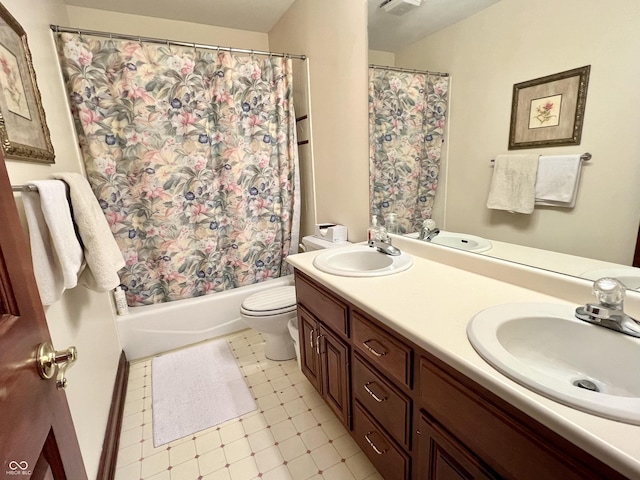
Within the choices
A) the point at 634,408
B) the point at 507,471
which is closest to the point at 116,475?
the point at 507,471

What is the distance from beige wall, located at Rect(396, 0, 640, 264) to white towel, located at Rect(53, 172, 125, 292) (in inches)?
57.7

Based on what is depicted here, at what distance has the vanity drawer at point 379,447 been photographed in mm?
1025

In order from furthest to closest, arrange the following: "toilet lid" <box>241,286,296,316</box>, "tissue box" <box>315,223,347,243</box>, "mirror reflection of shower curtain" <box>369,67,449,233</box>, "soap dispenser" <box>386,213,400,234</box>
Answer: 1. "tissue box" <box>315,223,347,243</box>
2. "toilet lid" <box>241,286,296,316</box>
3. "soap dispenser" <box>386,213,400,234</box>
4. "mirror reflection of shower curtain" <box>369,67,449,233</box>

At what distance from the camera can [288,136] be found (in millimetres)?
2326

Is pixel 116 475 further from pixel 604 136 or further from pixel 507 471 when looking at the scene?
pixel 604 136

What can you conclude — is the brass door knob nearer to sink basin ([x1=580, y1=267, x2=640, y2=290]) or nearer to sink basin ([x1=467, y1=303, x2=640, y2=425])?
sink basin ([x1=467, y1=303, x2=640, y2=425])

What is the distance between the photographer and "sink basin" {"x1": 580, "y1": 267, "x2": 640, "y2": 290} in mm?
887

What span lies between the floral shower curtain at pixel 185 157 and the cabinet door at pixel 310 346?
94 centimetres

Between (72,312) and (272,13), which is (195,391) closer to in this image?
(72,312)

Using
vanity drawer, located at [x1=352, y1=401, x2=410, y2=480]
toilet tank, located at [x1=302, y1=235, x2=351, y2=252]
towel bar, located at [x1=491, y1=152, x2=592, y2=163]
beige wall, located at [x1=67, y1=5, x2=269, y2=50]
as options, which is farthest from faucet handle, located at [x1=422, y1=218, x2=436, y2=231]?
beige wall, located at [x1=67, y1=5, x2=269, y2=50]

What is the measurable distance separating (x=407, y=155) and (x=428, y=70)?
0.40m

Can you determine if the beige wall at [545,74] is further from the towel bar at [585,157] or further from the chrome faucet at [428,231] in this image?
the chrome faucet at [428,231]

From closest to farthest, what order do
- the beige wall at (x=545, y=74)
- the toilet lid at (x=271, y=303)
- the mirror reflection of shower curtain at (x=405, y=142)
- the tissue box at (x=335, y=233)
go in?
the beige wall at (x=545, y=74)
the mirror reflection of shower curtain at (x=405, y=142)
the toilet lid at (x=271, y=303)
the tissue box at (x=335, y=233)

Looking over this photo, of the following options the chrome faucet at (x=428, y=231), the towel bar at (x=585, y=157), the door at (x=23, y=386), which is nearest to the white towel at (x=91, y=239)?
the door at (x=23, y=386)
